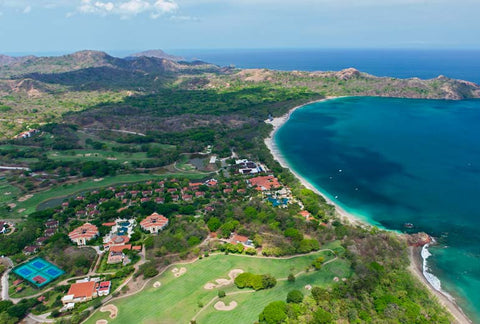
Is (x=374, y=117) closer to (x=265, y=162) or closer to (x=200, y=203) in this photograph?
(x=265, y=162)

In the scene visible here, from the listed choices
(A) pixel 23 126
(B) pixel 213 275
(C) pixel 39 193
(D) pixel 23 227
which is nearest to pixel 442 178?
(B) pixel 213 275

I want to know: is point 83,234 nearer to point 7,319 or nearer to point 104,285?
point 104,285

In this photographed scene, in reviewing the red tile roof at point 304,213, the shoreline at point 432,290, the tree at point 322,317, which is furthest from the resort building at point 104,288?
the shoreline at point 432,290

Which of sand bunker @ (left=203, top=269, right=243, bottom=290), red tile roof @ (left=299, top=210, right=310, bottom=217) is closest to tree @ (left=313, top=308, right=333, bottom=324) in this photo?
sand bunker @ (left=203, top=269, right=243, bottom=290)

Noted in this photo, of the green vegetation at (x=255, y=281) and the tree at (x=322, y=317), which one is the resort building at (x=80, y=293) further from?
the tree at (x=322, y=317)

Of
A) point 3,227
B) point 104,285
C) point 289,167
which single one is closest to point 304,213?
point 289,167
